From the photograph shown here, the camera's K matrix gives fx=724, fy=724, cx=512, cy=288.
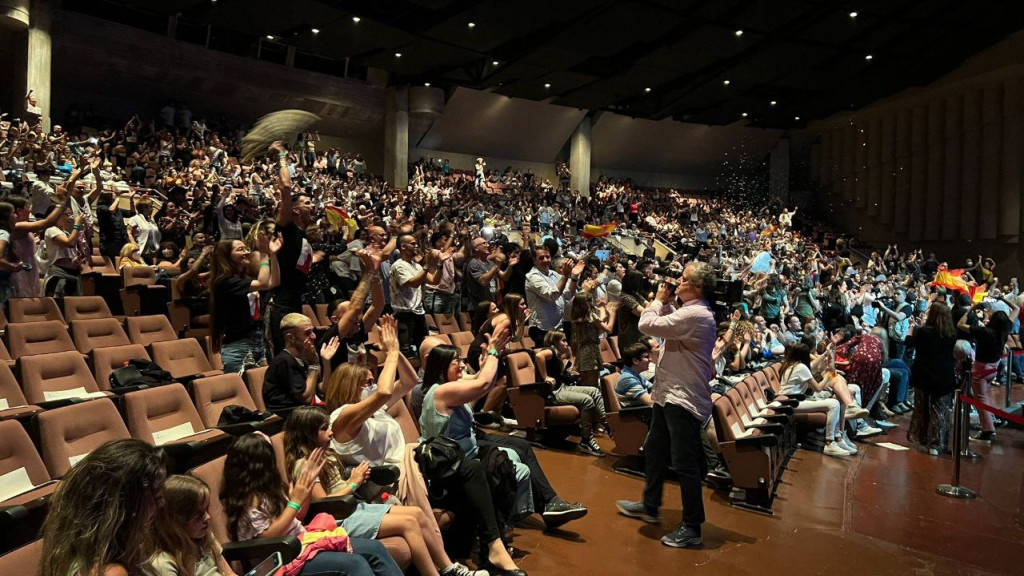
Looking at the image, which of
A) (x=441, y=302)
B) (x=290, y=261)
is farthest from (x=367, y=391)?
(x=441, y=302)

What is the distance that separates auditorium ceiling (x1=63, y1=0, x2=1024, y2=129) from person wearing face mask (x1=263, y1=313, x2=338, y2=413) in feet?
38.0

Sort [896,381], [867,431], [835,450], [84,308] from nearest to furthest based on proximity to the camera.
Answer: [84,308] < [835,450] < [867,431] < [896,381]

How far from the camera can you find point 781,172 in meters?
27.4

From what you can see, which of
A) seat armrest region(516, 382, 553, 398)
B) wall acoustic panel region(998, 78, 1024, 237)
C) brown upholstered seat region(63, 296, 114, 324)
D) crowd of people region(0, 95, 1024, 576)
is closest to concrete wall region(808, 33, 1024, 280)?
wall acoustic panel region(998, 78, 1024, 237)

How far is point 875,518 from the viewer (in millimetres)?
4512

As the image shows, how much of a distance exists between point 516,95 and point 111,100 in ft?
34.1

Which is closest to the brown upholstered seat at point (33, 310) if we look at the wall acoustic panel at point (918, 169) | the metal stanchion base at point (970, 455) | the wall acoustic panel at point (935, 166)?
the metal stanchion base at point (970, 455)

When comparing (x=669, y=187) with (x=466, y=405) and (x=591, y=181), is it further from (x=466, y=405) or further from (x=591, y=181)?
(x=466, y=405)

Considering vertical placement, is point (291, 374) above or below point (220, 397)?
above

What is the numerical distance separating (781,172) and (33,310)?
26470 mm

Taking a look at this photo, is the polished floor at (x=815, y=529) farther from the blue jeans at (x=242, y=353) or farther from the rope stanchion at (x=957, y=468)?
the blue jeans at (x=242, y=353)

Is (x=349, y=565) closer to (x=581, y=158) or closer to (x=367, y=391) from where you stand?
(x=367, y=391)

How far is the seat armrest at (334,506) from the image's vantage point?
2.73 m

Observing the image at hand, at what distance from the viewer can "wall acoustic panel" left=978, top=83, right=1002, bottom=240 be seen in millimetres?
19672
